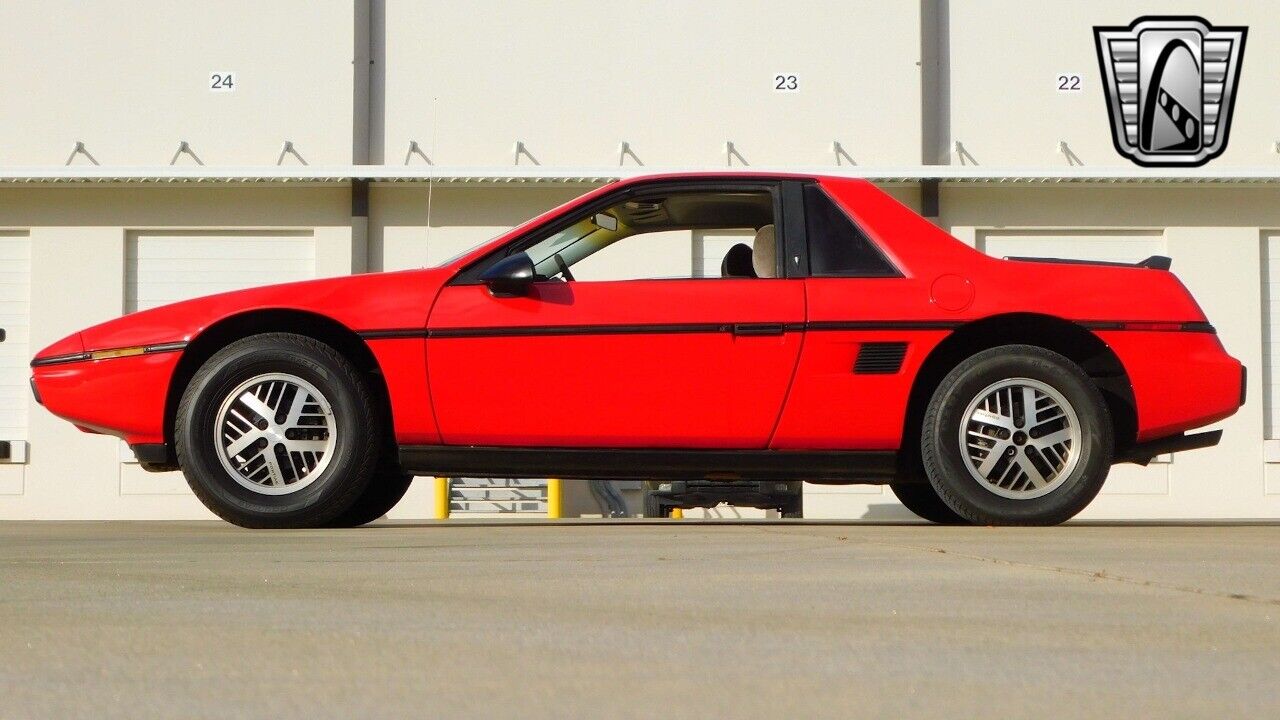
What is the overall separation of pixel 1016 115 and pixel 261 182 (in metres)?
7.20

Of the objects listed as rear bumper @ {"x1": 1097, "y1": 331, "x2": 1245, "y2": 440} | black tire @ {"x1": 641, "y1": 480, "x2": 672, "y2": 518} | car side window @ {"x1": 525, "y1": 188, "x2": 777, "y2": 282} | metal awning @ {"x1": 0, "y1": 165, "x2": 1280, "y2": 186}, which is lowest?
black tire @ {"x1": 641, "y1": 480, "x2": 672, "y2": 518}

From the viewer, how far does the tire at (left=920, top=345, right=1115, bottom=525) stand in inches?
216

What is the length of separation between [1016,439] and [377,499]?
2.40 meters

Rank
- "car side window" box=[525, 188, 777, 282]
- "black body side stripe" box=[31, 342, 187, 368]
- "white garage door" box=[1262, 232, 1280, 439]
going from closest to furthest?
"black body side stripe" box=[31, 342, 187, 368]
"car side window" box=[525, 188, 777, 282]
"white garage door" box=[1262, 232, 1280, 439]

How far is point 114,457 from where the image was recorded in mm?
15383

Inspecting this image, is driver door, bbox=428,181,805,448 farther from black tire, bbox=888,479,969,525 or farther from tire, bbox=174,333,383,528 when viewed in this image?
black tire, bbox=888,479,969,525

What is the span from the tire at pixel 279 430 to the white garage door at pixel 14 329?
10752mm

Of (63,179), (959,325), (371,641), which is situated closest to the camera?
(371,641)

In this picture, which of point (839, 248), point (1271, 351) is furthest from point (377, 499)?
point (1271, 351)

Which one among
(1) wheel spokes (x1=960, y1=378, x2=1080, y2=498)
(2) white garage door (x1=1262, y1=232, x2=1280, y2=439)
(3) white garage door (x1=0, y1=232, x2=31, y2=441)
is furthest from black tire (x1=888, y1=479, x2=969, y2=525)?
(3) white garage door (x1=0, y1=232, x2=31, y2=441)

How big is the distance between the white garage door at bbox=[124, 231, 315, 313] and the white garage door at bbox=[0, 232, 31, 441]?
3.28 feet

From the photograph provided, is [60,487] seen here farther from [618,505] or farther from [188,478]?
[188,478]

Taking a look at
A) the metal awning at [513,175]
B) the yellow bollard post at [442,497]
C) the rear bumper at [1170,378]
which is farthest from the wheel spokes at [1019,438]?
the yellow bollard post at [442,497]

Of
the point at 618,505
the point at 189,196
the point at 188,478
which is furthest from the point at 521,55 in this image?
the point at 188,478
